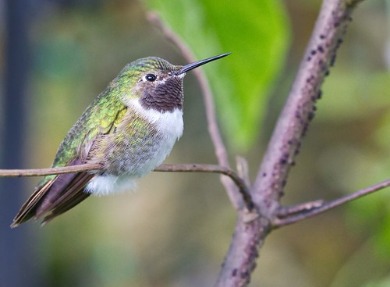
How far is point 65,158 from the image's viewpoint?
4.25 feet

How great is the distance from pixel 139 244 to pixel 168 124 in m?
2.92

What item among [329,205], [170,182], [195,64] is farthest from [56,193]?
[170,182]

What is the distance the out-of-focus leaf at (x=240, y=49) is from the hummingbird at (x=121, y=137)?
71mm

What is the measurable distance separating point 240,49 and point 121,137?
0.88ft

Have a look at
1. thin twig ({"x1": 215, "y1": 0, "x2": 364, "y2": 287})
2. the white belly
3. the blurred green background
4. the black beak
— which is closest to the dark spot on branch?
thin twig ({"x1": 215, "y1": 0, "x2": 364, "y2": 287})

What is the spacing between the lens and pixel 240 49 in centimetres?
130

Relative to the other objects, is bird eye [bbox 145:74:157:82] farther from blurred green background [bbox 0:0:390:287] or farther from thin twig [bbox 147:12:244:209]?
blurred green background [bbox 0:0:390:287]

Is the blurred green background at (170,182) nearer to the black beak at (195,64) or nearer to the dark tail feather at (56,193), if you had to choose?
the black beak at (195,64)

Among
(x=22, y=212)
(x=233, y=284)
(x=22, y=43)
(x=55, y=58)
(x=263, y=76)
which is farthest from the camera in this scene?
(x=55, y=58)

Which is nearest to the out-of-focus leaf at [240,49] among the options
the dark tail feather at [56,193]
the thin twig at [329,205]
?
the thin twig at [329,205]

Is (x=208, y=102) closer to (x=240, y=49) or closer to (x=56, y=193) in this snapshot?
(x=240, y=49)

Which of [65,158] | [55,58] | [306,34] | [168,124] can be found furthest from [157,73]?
[306,34]

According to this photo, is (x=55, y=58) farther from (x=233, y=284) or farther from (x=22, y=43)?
(x=233, y=284)

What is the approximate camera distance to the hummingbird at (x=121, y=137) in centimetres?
111
